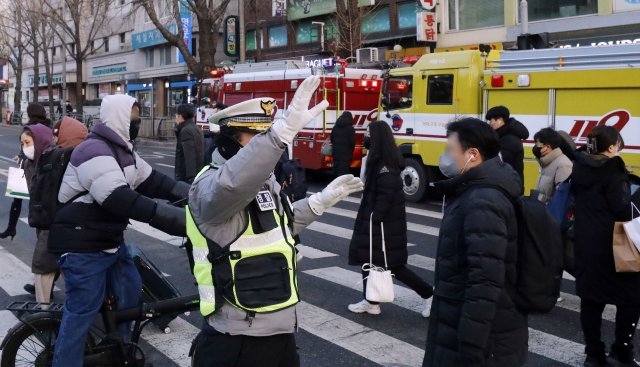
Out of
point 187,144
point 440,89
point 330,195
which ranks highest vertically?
point 440,89

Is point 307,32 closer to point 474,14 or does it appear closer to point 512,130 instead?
point 474,14

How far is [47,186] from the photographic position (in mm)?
4789

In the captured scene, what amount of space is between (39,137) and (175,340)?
90.4 inches

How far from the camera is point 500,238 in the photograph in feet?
9.37

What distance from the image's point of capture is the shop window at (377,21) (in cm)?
2570

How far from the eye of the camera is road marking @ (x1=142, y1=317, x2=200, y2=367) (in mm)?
5004

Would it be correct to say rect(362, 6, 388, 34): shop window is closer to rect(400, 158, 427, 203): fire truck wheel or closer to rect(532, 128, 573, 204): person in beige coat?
rect(400, 158, 427, 203): fire truck wheel

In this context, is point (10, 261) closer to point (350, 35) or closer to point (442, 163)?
point (442, 163)

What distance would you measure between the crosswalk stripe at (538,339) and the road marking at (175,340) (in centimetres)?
200

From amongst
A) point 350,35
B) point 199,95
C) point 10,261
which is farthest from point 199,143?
point 350,35

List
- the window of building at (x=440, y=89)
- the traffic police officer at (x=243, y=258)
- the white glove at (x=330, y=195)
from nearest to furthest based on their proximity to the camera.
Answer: the traffic police officer at (x=243, y=258) < the white glove at (x=330, y=195) < the window of building at (x=440, y=89)

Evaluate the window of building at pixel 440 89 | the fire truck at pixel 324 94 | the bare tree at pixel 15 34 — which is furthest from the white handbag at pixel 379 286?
the bare tree at pixel 15 34

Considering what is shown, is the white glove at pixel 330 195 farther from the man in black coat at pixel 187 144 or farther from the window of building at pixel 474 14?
the window of building at pixel 474 14

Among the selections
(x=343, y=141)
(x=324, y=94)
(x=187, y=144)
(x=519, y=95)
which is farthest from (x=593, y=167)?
(x=324, y=94)
